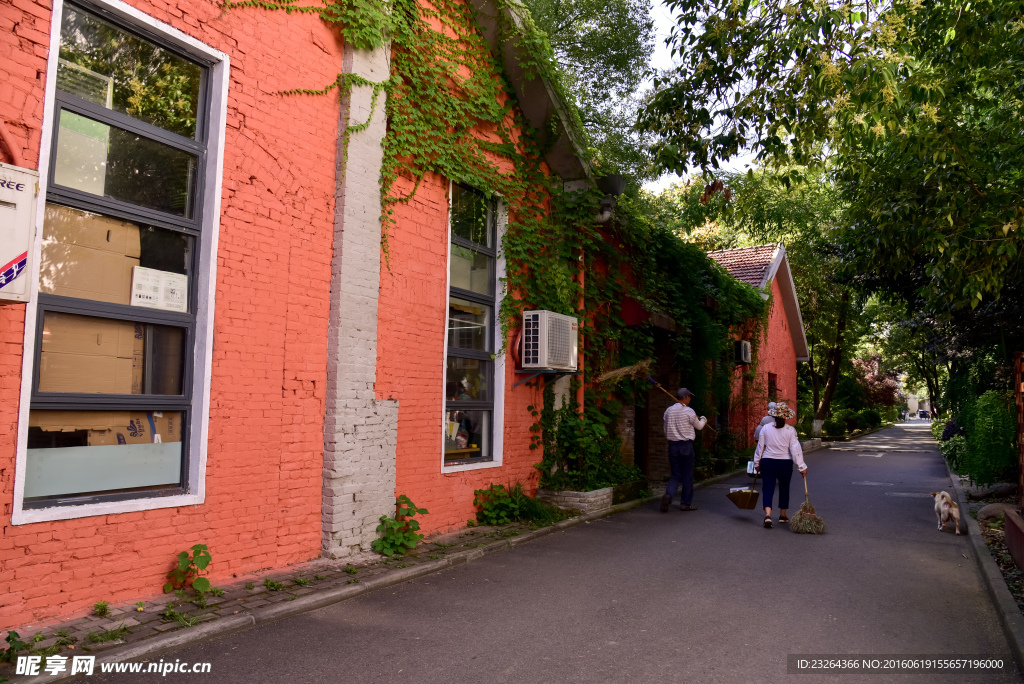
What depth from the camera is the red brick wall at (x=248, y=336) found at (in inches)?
176

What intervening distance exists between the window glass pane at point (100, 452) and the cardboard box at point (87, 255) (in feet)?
2.78

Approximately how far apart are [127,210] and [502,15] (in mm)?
5376

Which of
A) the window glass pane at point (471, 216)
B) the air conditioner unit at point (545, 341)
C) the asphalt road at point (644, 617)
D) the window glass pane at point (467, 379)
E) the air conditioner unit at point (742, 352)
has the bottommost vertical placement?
the asphalt road at point (644, 617)

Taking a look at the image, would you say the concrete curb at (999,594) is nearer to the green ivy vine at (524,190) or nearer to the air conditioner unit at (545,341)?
the green ivy vine at (524,190)

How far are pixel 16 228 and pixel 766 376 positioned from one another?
20224mm

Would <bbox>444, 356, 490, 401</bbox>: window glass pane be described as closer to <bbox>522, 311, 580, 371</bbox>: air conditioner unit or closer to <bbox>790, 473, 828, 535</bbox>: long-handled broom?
<bbox>522, 311, 580, 371</bbox>: air conditioner unit

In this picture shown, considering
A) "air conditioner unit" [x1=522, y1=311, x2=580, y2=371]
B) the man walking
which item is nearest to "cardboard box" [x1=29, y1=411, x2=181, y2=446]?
"air conditioner unit" [x1=522, y1=311, x2=580, y2=371]

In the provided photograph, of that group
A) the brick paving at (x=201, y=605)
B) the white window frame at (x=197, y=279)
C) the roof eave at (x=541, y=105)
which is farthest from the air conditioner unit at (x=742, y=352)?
the white window frame at (x=197, y=279)

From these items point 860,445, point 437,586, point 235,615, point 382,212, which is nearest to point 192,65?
point 382,212

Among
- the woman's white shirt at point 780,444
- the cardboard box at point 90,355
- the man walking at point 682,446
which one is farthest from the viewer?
the man walking at point 682,446

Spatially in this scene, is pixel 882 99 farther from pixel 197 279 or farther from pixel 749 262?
pixel 749 262

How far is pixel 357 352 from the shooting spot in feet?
22.0

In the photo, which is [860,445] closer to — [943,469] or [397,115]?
[943,469]

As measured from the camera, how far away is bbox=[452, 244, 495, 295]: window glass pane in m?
8.50
